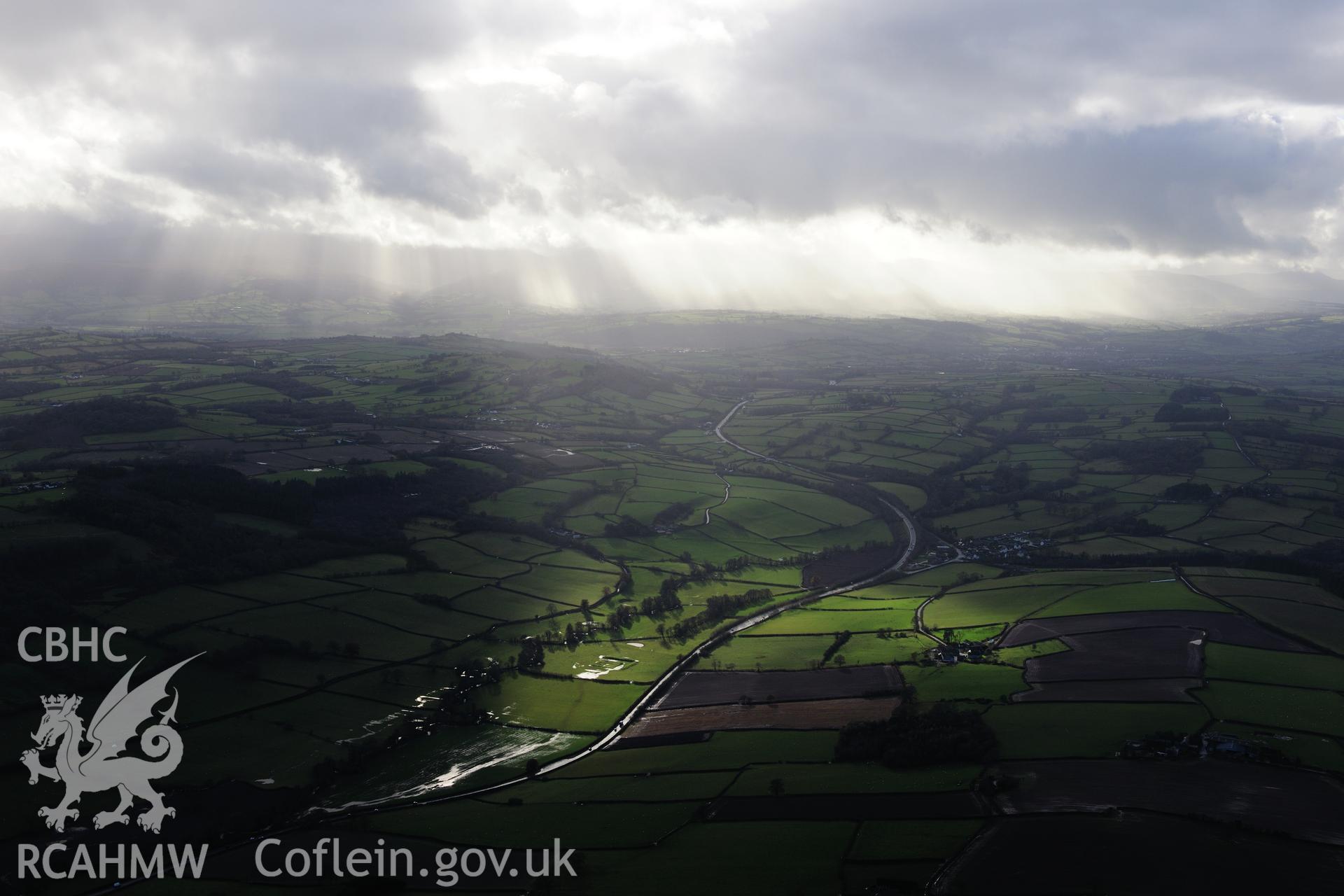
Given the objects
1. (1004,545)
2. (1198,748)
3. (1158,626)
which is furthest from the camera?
(1004,545)

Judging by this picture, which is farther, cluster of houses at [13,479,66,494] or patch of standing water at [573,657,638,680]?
cluster of houses at [13,479,66,494]

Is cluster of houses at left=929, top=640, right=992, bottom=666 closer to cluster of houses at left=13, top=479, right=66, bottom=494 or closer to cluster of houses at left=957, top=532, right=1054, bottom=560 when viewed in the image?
cluster of houses at left=957, top=532, right=1054, bottom=560

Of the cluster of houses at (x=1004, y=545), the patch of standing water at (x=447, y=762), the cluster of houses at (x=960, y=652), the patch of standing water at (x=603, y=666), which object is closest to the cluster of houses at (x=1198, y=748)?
the cluster of houses at (x=960, y=652)

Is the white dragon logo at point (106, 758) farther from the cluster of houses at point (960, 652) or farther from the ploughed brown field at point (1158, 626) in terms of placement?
the ploughed brown field at point (1158, 626)

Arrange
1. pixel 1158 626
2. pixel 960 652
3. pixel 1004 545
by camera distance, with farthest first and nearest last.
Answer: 1. pixel 1004 545
2. pixel 1158 626
3. pixel 960 652

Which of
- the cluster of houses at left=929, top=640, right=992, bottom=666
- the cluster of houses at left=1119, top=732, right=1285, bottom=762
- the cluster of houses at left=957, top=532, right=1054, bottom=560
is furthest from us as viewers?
the cluster of houses at left=957, top=532, right=1054, bottom=560

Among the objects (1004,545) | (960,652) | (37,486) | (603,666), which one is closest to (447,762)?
(603,666)

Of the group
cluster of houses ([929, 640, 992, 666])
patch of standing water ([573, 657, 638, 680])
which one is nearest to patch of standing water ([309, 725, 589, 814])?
patch of standing water ([573, 657, 638, 680])

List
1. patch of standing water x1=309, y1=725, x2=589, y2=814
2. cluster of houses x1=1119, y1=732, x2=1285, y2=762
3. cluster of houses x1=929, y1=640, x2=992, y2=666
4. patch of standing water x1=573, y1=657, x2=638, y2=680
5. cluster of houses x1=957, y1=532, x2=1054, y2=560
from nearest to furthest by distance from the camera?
cluster of houses x1=1119, y1=732, x2=1285, y2=762 → patch of standing water x1=309, y1=725, x2=589, y2=814 → cluster of houses x1=929, y1=640, x2=992, y2=666 → patch of standing water x1=573, y1=657, x2=638, y2=680 → cluster of houses x1=957, y1=532, x2=1054, y2=560

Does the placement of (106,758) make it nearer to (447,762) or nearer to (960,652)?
(447,762)
